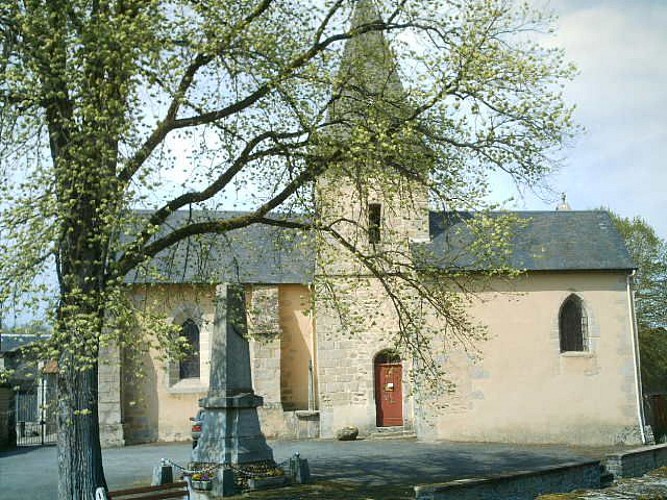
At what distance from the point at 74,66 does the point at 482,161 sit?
637 centimetres

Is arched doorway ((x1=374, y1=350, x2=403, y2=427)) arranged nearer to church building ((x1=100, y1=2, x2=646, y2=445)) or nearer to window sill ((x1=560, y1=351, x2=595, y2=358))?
church building ((x1=100, y1=2, x2=646, y2=445))

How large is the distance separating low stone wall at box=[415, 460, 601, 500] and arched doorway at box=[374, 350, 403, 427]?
12.9m

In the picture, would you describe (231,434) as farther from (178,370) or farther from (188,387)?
(178,370)

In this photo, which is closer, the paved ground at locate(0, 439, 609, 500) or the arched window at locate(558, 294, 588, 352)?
the paved ground at locate(0, 439, 609, 500)

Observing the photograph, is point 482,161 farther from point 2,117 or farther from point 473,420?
point 473,420

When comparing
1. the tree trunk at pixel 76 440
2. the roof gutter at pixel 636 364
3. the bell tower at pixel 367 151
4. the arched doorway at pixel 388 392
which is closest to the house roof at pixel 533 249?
the roof gutter at pixel 636 364

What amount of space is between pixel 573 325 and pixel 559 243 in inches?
111

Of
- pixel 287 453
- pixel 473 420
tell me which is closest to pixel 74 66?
pixel 287 453

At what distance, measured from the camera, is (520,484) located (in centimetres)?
1031

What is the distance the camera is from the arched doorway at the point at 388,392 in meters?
25.1

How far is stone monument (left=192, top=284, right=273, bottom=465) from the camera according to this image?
14.6 meters

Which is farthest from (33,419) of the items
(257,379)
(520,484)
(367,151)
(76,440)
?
(520,484)

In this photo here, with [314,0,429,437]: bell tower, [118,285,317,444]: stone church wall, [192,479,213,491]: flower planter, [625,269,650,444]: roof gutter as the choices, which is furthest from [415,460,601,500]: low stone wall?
[118,285,317,444]: stone church wall

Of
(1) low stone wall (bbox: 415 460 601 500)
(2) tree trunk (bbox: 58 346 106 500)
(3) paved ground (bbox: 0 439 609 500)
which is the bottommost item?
(3) paved ground (bbox: 0 439 609 500)
